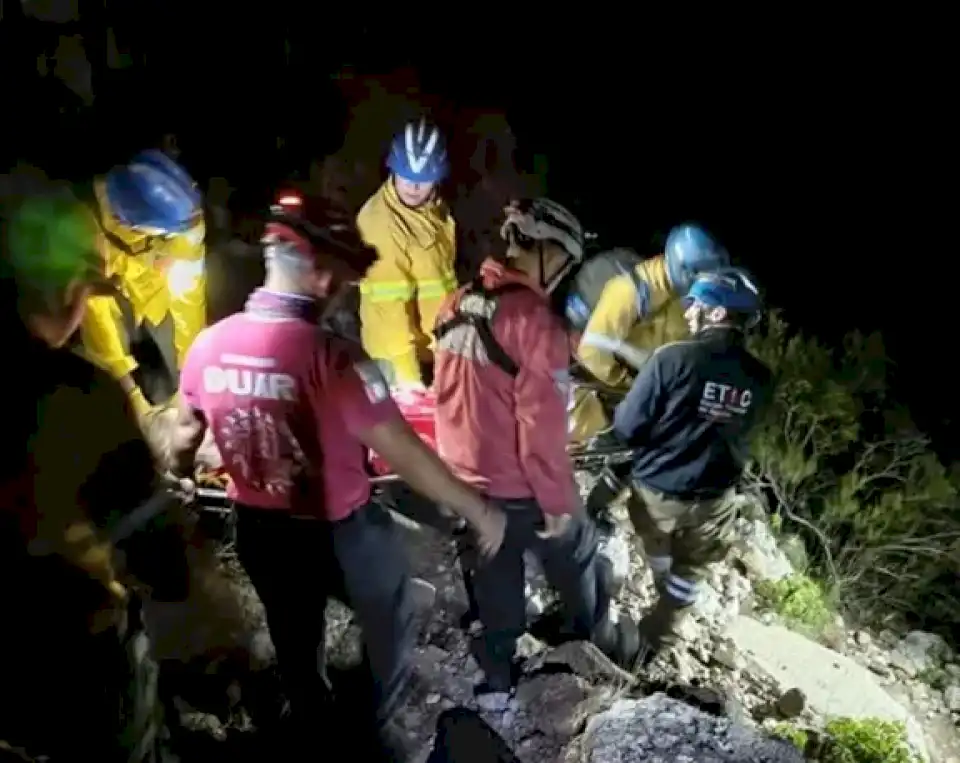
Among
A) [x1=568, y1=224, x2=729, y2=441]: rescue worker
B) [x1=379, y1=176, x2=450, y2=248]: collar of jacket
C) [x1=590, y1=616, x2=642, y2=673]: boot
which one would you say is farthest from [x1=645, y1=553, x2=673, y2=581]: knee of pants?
[x1=379, y1=176, x2=450, y2=248]: collar of jacket

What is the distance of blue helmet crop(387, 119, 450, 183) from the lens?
270 cm

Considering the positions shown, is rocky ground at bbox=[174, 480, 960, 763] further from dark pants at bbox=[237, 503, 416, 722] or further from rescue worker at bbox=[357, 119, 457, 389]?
rescue worker at bbox=[357, 119, 457, 389]

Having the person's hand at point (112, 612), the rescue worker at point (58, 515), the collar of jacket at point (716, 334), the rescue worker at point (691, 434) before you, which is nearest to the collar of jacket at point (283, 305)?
the rescue worker at point (58, 515)

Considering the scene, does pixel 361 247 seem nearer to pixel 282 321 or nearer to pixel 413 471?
pixel 282 321

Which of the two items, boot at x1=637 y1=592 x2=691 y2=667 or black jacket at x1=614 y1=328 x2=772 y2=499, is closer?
black jacket at x1=614 y1=328 x2=772 y2=499

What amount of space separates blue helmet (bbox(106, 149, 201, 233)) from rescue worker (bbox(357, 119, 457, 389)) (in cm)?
47

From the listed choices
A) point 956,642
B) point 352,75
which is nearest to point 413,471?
point 352,75

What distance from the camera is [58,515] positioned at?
2.26 m

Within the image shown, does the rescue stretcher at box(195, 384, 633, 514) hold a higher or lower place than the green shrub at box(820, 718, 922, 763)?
higher

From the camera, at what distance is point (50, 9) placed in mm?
2482

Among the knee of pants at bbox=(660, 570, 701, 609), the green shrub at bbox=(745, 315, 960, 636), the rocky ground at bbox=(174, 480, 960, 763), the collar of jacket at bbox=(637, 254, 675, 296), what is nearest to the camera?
the rocky ground at bbox=(174, 480, 960, 763)

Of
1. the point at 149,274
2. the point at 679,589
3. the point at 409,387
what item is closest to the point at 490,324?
the point at 409,387

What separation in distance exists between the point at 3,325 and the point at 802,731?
2401 mm

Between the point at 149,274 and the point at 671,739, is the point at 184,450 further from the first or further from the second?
the point at 671,739
